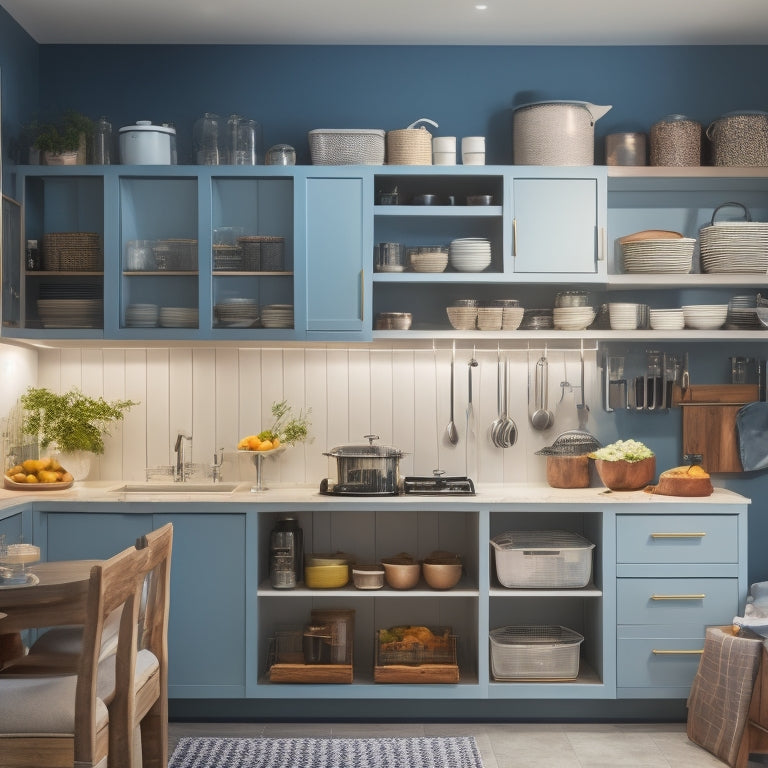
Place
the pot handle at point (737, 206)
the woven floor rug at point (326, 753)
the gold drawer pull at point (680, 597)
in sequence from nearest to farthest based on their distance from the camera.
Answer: the woven floor rug at point (326, 753) → the gold drawer pull at point (680, 597) → the pot handle at point (737, 206)

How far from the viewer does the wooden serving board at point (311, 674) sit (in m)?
4.05

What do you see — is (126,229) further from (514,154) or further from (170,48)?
(514,154)

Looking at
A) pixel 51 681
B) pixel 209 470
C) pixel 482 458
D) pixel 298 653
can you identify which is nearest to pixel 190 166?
pixel 209 470

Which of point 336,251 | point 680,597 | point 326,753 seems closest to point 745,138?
point 336,251

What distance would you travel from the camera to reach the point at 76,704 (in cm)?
237

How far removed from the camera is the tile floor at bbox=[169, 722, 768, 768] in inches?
147

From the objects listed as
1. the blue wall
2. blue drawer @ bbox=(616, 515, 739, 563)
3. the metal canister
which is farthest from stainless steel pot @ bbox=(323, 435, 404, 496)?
the blue wall

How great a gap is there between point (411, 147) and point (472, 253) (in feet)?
1.72

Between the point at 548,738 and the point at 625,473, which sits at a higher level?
the point at 625,473

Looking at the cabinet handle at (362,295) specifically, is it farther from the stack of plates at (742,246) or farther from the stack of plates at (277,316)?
the stack of plates at (742,246)

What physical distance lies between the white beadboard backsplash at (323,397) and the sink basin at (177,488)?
0.16m

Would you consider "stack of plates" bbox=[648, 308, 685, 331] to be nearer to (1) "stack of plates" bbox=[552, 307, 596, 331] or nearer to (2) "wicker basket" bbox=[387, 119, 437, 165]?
(1) "stack of plates" bbox=[552, 307, 596, 331]

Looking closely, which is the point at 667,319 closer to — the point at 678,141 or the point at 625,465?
the point at 625,465

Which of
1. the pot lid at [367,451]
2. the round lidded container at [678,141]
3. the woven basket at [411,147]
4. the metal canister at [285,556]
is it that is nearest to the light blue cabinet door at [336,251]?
the woven basket at [411,147]
